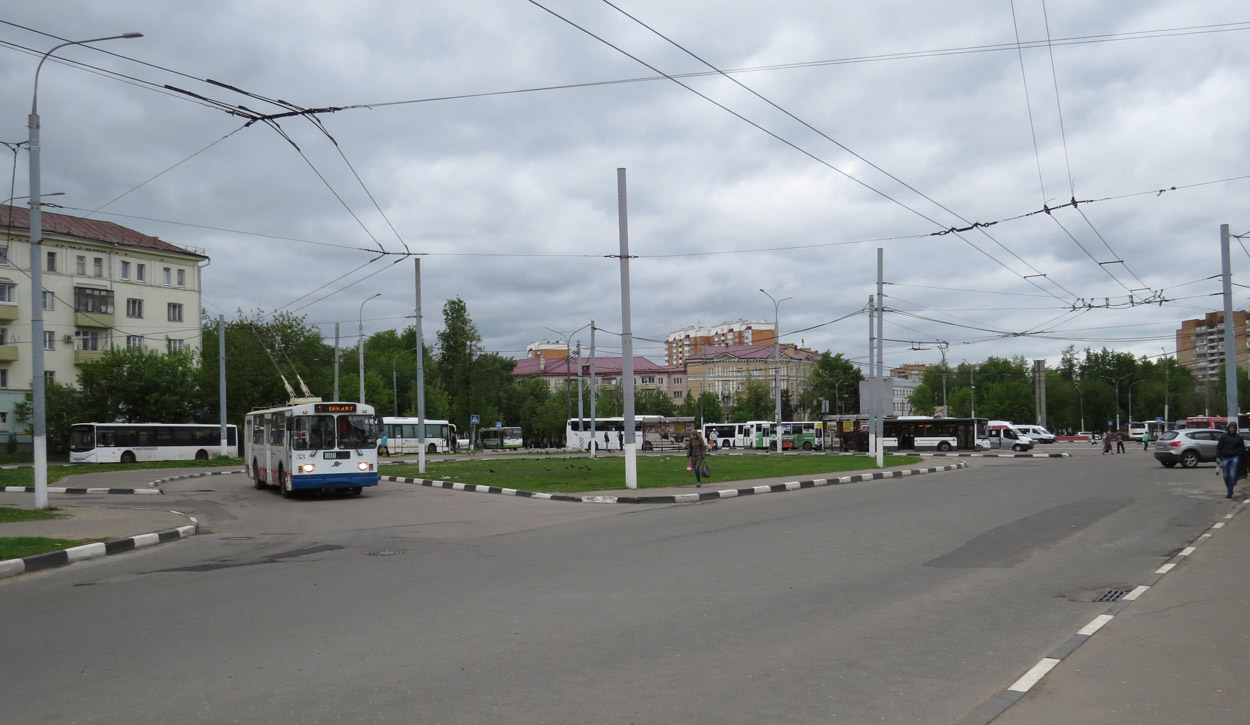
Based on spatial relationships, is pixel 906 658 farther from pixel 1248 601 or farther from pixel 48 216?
pixel 48 216

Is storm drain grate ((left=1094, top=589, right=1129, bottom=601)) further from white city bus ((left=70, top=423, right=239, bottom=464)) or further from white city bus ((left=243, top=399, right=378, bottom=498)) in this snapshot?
white city bus ((left=70, top=423, right=239, bottom=464))

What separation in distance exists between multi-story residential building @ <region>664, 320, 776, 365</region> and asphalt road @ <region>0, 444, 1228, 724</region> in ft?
383

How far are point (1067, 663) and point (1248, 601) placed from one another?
3.38m

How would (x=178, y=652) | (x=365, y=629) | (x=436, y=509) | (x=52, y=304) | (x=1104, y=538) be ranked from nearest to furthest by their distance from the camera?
1. (x=178, y=652)
2. (x=365, y=629)
3. (x=1104, y=538)
4. (x=436, y=509)
5. (x=52, y=304)

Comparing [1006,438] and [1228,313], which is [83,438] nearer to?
[1228,313]

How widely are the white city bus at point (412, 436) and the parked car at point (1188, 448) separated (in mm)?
46929

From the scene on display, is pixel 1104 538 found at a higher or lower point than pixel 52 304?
lower

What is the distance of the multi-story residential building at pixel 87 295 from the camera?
184 ft

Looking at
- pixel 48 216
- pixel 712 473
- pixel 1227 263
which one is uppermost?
pixel 48 216

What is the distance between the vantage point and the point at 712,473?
94.4 feet

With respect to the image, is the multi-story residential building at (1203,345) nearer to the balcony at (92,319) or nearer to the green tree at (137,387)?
the green tree at (137,387)

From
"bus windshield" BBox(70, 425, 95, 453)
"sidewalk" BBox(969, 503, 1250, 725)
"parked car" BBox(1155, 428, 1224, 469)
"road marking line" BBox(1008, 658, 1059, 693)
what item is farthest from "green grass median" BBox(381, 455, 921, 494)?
"bus windshield" BBox(70, 425, 95, 453)

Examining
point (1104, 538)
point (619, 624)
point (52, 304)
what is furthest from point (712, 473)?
point (52, 304)

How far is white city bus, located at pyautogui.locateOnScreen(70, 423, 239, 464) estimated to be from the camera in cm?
4762
